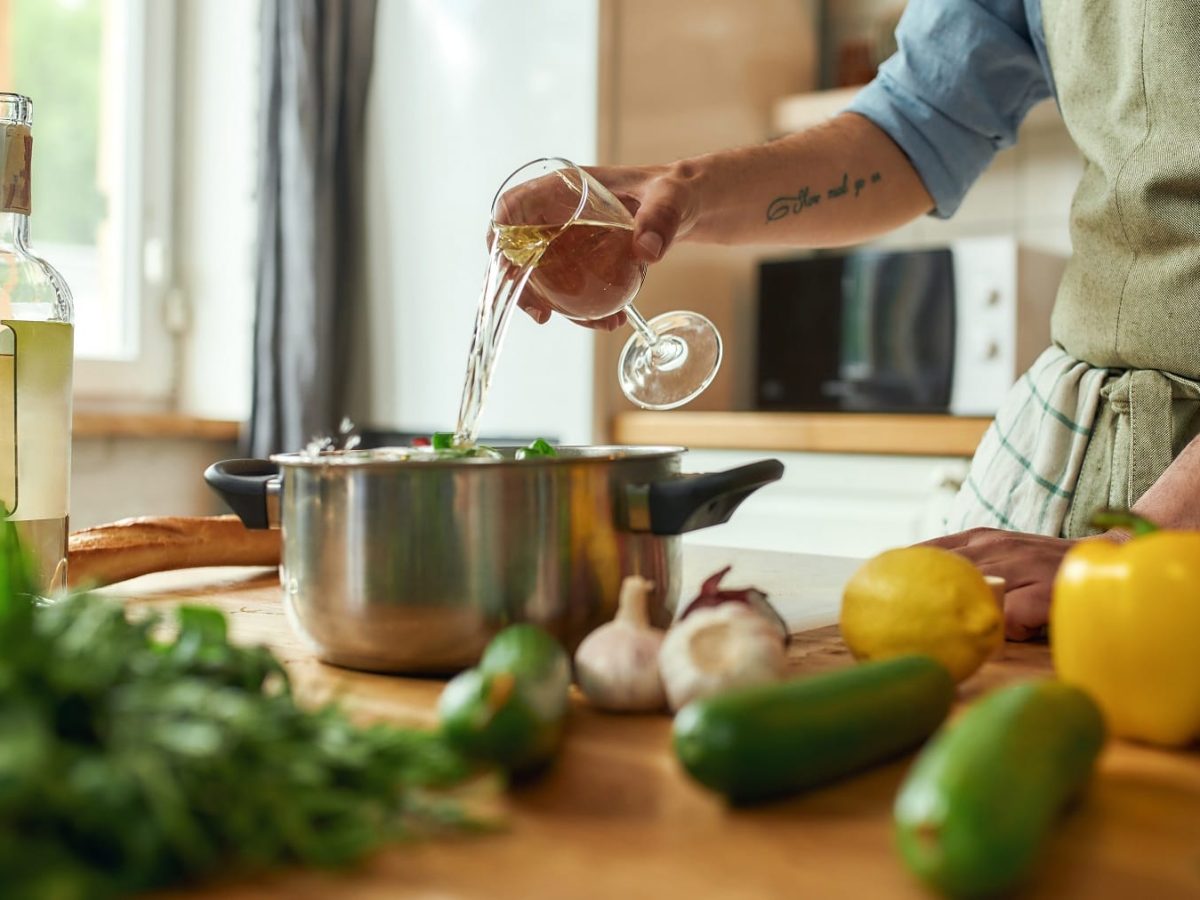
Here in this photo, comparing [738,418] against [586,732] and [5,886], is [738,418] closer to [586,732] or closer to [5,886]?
[586,732]

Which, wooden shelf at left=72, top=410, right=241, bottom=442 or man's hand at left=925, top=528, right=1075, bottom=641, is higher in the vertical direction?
wooden shelf at left=72, top=410, right=241, bottom=442

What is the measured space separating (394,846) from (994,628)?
1.15ft

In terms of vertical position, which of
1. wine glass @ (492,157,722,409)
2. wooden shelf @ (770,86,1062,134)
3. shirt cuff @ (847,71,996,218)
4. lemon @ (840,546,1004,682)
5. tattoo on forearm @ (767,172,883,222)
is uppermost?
wooden shelf @ (770,86,1062,134)

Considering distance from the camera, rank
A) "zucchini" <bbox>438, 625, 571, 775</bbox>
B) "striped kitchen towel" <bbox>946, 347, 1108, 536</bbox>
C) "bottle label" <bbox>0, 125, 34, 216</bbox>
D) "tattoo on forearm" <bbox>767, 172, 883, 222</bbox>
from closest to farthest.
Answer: "zucchini" <bbox>438, 625, 571, 775</bbox> < "bottle label" <bbox>0, 125, 34, 216</bbox> < "striped kitchen towel" <bbox>946, 347, 1108, 536</bbox> < "tattoo on forearm" <bbox>767, 172, 883, 222</bbox>

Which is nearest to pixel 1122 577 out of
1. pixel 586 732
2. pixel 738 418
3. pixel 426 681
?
pixel 586 732

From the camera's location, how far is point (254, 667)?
0.47 meters

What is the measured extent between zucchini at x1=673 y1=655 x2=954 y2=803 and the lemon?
4.8 inches

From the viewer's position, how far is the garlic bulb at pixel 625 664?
0.59 meters

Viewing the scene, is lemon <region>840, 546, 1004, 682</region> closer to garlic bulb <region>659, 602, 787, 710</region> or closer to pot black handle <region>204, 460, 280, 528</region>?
garlic bulb <region>659, 602, 787, 710</region>

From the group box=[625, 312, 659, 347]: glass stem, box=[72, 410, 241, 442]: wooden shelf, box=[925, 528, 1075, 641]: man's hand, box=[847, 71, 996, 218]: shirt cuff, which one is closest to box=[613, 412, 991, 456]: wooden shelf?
box=[847, 71, 996, 218]: shirt cuff

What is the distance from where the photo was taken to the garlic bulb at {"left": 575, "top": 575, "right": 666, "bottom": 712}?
1.94ft

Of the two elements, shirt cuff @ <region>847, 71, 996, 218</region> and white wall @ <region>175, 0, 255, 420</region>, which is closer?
shirt cuff @ <region>847, 71, 996, 218</region>

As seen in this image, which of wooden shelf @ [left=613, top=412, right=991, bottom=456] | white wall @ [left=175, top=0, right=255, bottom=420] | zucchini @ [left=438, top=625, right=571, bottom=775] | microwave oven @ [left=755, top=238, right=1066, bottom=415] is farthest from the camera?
white wall @ [left=175, top=0, right=255, bottom=420]

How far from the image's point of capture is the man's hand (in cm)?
80
